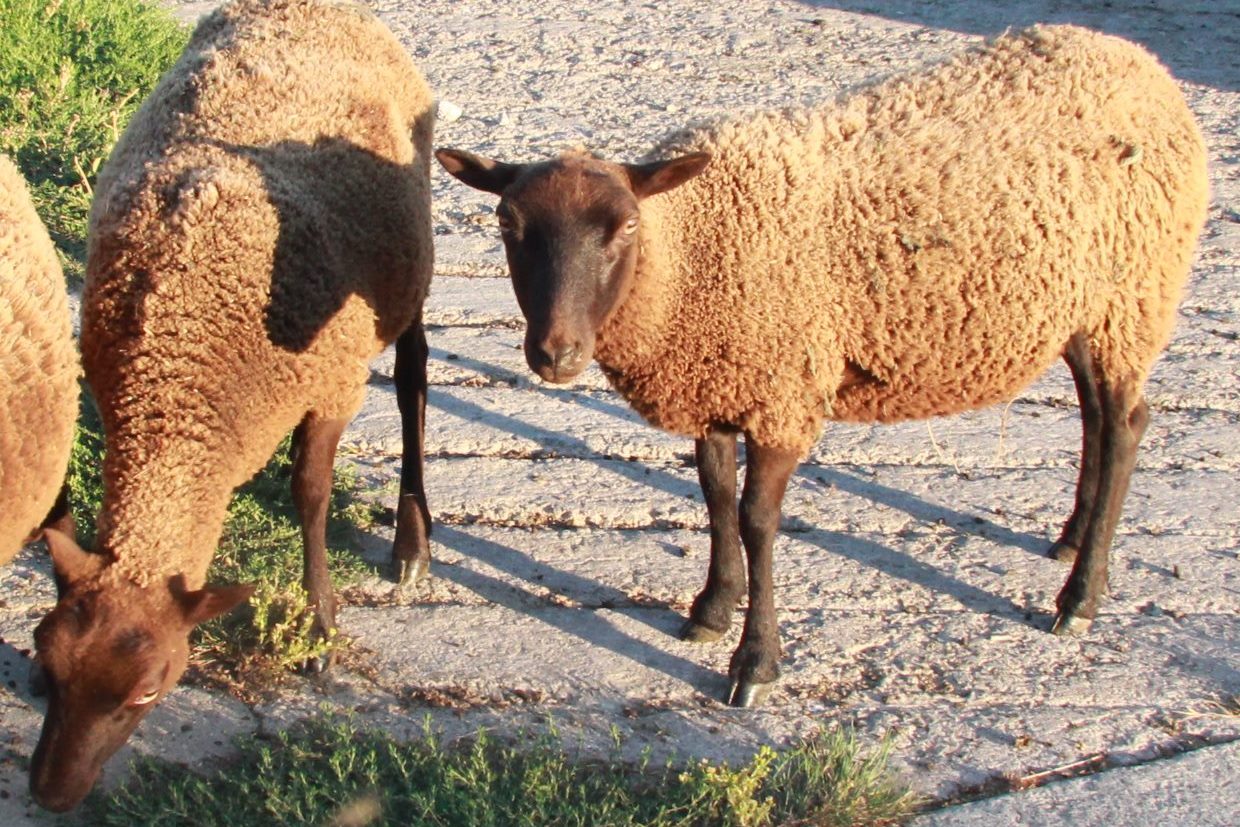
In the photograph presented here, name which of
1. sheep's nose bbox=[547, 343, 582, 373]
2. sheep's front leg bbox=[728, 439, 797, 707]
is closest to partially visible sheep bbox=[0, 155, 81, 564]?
sheep's nose bbox=[547, 343, 582, 373]

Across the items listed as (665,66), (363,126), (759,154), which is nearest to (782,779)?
(759,154)

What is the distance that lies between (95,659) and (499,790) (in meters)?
1.10

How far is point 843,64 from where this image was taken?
11.5m

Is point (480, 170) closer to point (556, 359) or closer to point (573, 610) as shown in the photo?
point (556, 359)

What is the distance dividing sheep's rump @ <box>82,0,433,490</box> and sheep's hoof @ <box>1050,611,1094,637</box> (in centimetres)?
245

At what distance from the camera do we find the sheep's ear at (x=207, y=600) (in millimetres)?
3830

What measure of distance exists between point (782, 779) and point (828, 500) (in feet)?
6.51

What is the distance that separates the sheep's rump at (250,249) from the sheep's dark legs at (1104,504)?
8.08 feet

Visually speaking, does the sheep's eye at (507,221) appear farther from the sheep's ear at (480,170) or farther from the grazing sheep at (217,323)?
the grazing sheep at (217,323)

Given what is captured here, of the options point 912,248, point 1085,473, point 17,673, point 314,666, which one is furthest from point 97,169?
point 1085,473

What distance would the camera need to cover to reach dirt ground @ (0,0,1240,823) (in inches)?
170

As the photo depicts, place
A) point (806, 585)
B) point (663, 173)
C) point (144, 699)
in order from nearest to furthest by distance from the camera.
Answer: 1. point (144, 699)
2. point (663, 173)
3. point (806, 585)

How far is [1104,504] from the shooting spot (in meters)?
5.02

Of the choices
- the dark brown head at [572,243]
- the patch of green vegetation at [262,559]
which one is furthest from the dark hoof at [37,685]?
the dark brown head at [572,243]
